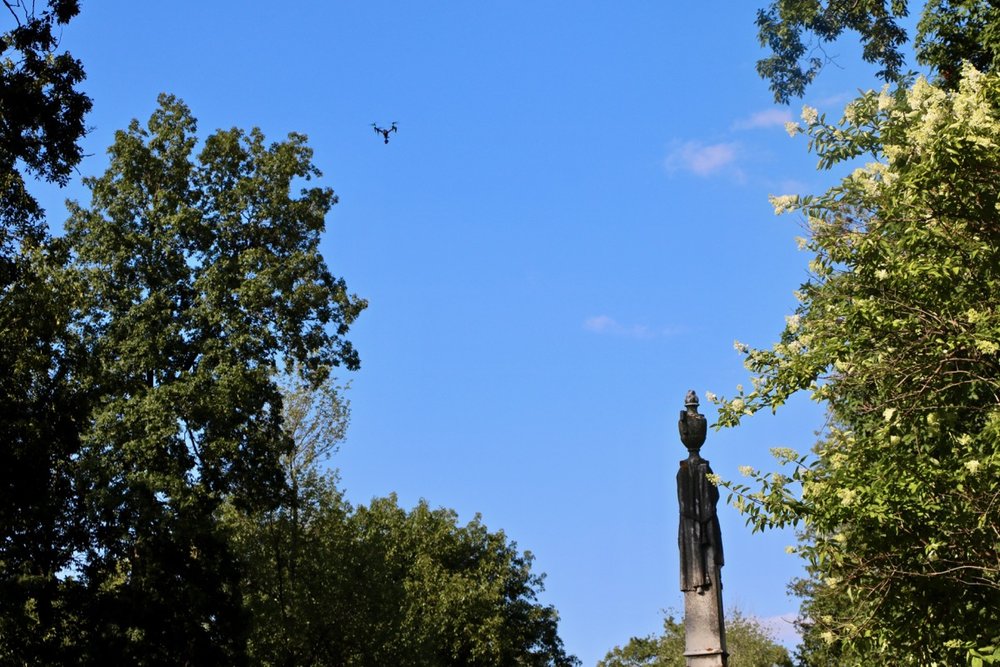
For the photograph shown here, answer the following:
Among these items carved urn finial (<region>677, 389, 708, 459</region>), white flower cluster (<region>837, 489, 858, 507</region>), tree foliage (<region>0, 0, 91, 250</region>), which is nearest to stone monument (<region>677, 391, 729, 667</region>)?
carved urn finial (<region>677, 389, 708, 459</region>)

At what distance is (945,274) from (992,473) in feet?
7.53

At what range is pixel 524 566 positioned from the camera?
209 feet

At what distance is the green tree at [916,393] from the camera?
13062 mm

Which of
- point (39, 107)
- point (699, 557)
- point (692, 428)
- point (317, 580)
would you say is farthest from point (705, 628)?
point (317, 580)

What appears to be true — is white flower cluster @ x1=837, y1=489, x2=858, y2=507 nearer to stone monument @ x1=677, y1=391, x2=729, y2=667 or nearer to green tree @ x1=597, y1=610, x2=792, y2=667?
stone monument @ x1=677, y1=391, x2=729, y2=667

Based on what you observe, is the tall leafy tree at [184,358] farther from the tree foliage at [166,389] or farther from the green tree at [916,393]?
the green tree at [916,393]

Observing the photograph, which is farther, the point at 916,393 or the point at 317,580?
the point at 317,580

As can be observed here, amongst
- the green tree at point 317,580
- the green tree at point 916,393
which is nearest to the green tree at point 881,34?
the green tree at point 916,393

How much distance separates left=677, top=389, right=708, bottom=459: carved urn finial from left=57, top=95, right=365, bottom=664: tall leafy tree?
597 inches

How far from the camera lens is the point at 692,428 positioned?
13.1 m

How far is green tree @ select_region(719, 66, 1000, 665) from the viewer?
13062 mm

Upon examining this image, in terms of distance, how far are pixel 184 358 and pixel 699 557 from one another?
750 inches

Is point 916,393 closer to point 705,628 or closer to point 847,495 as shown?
point 847,495

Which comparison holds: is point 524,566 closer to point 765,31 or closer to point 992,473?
point 765,31
